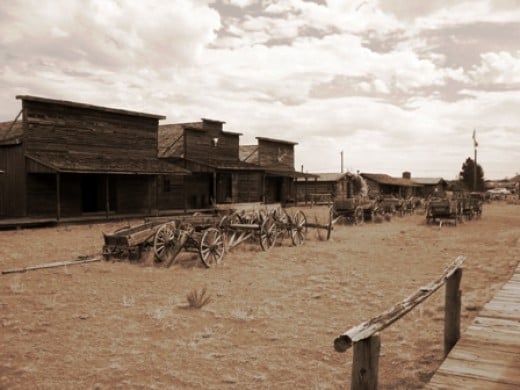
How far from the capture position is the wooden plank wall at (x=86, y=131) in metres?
17.9

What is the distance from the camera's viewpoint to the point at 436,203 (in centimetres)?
2102

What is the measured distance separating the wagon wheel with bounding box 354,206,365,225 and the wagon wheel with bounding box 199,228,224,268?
460 inches

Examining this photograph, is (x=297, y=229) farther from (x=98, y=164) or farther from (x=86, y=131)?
(x=86, y=131)

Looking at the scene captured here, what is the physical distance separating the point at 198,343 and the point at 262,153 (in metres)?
29.8

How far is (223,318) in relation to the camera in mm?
6234

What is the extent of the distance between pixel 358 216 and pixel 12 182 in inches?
615

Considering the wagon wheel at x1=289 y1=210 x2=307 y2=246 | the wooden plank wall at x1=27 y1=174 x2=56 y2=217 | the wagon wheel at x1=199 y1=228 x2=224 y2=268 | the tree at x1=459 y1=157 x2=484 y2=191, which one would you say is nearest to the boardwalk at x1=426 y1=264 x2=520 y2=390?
the wagon wheel at x1=199 y1=228 x2=224 y2=268

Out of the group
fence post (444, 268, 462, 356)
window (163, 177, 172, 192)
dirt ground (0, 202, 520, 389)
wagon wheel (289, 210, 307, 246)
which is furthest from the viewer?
window (163, 177, 172, 192)

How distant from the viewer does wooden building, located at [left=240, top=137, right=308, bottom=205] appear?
1347 inches

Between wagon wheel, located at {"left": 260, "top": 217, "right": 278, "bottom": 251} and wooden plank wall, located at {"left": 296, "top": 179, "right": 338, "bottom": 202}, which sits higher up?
wooden plank wall, located at {"left": 296, "top": 179, "right": 338, "bottom": 202}

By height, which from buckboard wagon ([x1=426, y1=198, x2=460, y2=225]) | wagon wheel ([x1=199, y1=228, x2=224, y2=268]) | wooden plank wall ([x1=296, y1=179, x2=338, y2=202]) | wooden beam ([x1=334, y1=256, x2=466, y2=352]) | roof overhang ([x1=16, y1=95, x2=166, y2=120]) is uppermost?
roof overhang ([x1=16, y1=95, x2=166, y2=120])

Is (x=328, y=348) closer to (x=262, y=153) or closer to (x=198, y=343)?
(x=198, y=343)

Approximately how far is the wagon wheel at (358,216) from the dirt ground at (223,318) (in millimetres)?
8992

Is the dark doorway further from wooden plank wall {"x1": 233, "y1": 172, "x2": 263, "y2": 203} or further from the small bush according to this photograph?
the small bush
